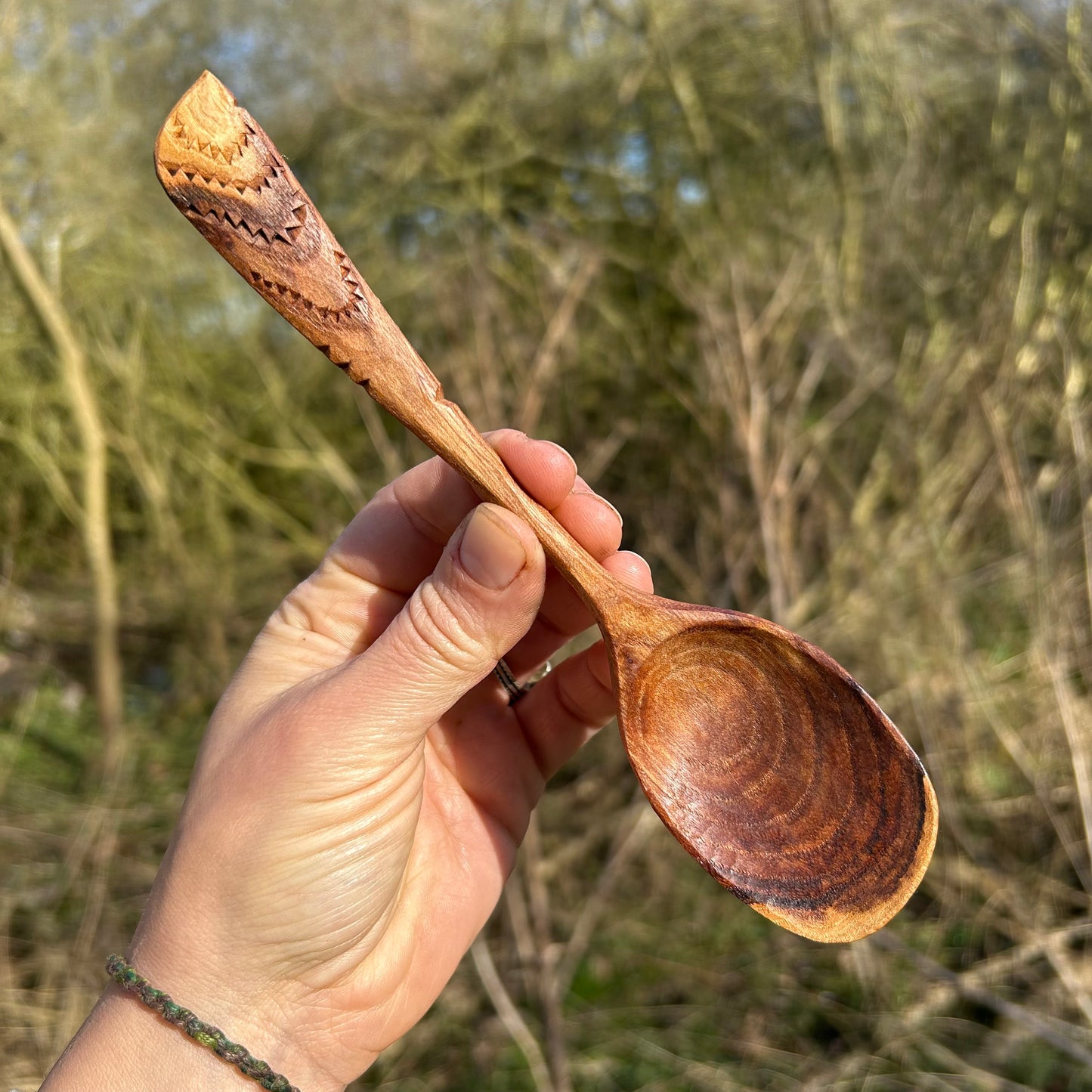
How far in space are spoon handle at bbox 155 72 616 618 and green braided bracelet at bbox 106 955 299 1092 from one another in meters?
0.69

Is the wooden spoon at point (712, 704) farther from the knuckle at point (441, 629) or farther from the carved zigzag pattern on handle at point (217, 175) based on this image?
the knuckle at point (441, 629)

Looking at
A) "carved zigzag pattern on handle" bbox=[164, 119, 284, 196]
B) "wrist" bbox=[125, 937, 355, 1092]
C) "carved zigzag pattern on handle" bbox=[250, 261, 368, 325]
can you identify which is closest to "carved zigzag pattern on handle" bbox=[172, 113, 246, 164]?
"carved zigzag pattern on handle" bbox=[164, 119, 284, 196]

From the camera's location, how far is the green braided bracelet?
1.00 m

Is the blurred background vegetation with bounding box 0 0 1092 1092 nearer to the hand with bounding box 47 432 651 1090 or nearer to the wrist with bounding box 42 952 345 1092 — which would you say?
the hand with bounding box 47 432 651 1090

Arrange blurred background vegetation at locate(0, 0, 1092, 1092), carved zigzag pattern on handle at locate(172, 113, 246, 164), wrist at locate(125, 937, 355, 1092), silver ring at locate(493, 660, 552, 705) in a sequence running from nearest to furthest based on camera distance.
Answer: carved zigzag pattern on handle at locate(172, 113, 246, 164) < wrist at locate(125, 937, 355, 1092) < silver ring at locate(493, 660, 552, 705) < blurred background vegetation at locate(0, 0, 1092, 1092)

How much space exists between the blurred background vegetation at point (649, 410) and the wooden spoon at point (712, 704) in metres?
1.00

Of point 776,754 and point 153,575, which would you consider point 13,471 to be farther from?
point 776,754

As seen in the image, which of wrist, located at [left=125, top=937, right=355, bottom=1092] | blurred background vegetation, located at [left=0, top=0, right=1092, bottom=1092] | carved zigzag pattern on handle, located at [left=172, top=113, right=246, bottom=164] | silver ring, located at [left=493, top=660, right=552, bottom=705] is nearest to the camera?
carved zigzag pattern on handle, located at [left=172, top=113, right=246, bottom=164]

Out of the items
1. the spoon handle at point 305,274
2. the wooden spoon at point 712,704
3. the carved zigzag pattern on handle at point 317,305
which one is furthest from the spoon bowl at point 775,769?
the carved zigzag pattern on handle at point 317,305

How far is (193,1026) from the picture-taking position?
1.00m

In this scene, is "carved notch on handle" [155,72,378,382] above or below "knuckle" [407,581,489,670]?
above

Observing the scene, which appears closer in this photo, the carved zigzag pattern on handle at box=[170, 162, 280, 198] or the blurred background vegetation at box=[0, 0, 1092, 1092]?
the carved zigzag pattern on handle at box=[170, 162, 280, 198]

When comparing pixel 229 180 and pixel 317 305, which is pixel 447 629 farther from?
pixel 229 180

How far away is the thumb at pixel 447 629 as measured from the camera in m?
1.03
